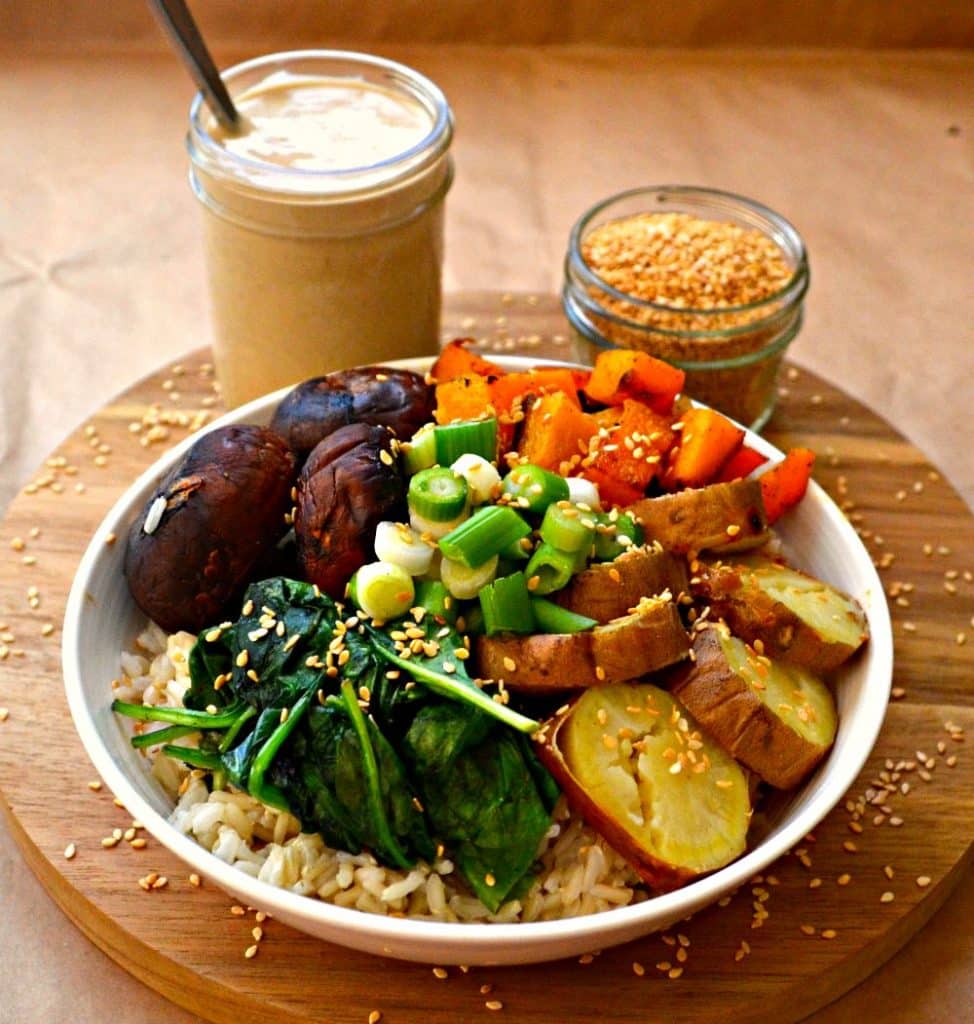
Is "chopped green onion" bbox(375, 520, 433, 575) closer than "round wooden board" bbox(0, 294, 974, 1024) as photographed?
No

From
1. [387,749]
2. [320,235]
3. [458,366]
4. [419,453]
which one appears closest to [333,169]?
[320,235]

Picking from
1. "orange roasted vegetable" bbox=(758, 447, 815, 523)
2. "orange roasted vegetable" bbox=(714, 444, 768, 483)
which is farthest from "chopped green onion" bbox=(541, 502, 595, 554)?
"orange roasted vegetable" bbox=(758, 447, 815, 523)

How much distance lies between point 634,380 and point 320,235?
83cm

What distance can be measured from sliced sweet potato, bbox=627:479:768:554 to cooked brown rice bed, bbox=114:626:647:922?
1.85 feet

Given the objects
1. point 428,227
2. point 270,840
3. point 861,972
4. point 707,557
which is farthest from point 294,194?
point 861,972

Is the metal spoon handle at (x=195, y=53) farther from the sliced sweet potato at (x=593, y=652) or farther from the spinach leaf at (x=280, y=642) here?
the sliced sweet potato at (x=593, y=652)

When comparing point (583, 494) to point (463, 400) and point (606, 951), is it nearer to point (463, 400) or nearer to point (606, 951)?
point (463, 400)

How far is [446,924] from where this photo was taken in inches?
80.0

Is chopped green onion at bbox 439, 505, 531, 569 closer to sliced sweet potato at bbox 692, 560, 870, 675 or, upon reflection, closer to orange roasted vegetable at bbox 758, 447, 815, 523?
sliced sweet potato at bbox 692, 560, 870, 675

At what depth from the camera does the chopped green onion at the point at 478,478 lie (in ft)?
7.91

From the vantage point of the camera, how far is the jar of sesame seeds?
10.5 feet

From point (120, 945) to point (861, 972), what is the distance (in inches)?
54.3

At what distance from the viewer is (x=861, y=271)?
174 inches

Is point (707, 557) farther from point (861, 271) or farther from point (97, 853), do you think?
point (861, 271)
